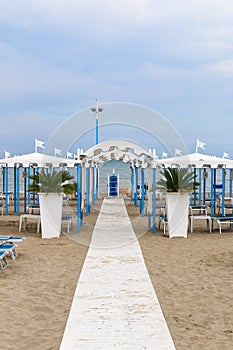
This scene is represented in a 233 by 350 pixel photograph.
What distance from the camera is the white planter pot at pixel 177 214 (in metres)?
10.6

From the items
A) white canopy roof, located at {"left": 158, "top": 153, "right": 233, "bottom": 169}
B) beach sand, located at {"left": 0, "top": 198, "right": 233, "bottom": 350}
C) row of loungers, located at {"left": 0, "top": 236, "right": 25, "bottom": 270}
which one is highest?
white canopy roof, located at {"left": 158, "top": 153, "right": 233, "bottom": 169}

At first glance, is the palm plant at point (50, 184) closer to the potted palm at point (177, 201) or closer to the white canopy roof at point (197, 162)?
the potted palm at point (177, 201)

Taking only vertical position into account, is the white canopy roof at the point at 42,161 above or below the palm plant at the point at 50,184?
above

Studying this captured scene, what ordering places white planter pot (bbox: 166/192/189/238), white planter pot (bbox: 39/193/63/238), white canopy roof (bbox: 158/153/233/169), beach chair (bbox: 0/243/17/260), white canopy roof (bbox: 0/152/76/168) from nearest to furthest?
beach chair (bbox: 0/243/17/260)
white planter pot (bbox: 39/193/63/238)
white planter pot (bbox: 166/192/189/238)
white canopy roof (bbox: 0/152/76/168)
white canopy roof (bbox: 158/153/233/169)

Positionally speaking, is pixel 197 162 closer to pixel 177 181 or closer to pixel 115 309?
pixel 177 181

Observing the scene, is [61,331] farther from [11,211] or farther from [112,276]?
[11,211]

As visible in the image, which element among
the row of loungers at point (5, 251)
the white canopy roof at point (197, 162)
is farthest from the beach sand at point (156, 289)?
the white canopy roof at point (197, 162)

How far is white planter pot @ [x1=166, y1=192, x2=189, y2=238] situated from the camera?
419 inches

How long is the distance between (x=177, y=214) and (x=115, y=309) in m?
5.97

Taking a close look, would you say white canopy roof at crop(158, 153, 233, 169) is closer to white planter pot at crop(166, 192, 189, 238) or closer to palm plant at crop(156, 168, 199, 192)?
palm plant at crop(156, 168, 199, 192)

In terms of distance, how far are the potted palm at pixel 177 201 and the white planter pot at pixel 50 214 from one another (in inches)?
91.5

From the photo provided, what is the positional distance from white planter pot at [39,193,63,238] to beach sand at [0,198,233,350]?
17.8 inches

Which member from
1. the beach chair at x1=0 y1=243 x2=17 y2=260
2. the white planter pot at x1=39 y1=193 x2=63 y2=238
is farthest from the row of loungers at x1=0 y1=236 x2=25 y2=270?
the white planter pot at x1=39 y1=193 x2=63 y2=238

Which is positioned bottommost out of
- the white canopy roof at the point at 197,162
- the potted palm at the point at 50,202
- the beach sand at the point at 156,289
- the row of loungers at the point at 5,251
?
the beach sand at the point at 156,289
